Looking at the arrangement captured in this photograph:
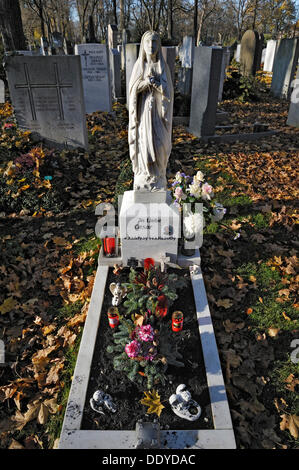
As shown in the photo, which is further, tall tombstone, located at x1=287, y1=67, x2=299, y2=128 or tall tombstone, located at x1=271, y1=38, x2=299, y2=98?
tall tombstone, located at x1=271, y1=38, x2=299, y2=98

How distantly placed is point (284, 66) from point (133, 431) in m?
14.2

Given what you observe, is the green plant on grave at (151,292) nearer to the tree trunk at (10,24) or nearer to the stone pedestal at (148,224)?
the stone pedestal at (148,224)

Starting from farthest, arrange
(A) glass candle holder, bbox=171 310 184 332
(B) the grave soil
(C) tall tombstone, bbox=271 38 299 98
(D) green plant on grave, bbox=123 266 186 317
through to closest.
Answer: (C) tall tombstone, bbox=271 38 299 98 → (D) green plant on grave, bbox=123 266 186 317 → (A) glass candle holder, bbox=171 310 184 332 → (B) the grave soil

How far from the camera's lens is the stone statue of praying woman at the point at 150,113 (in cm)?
346

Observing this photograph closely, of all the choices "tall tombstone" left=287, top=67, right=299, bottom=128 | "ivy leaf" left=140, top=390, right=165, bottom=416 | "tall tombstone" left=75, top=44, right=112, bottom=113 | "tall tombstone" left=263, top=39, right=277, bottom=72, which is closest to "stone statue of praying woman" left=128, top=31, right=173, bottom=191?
"ivy leaf" left=140, top=390, right=165, bottom=416

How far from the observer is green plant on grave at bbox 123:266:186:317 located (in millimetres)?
3637

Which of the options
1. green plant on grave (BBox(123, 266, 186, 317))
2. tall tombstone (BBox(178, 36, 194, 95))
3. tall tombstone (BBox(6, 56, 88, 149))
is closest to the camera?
green plant on grave (BBox(123, 266, 186, 317))

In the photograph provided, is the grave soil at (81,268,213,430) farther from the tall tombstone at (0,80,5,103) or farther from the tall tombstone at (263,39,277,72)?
the tall tombstone at (263,39,277,72)

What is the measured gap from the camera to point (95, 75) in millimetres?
10594

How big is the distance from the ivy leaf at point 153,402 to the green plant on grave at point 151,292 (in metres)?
0.86

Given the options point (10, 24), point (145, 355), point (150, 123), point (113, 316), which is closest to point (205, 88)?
point (150, 123)

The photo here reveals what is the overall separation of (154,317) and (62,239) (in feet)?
7.92

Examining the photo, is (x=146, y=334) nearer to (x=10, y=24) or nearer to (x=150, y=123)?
(x=150, y=123)
